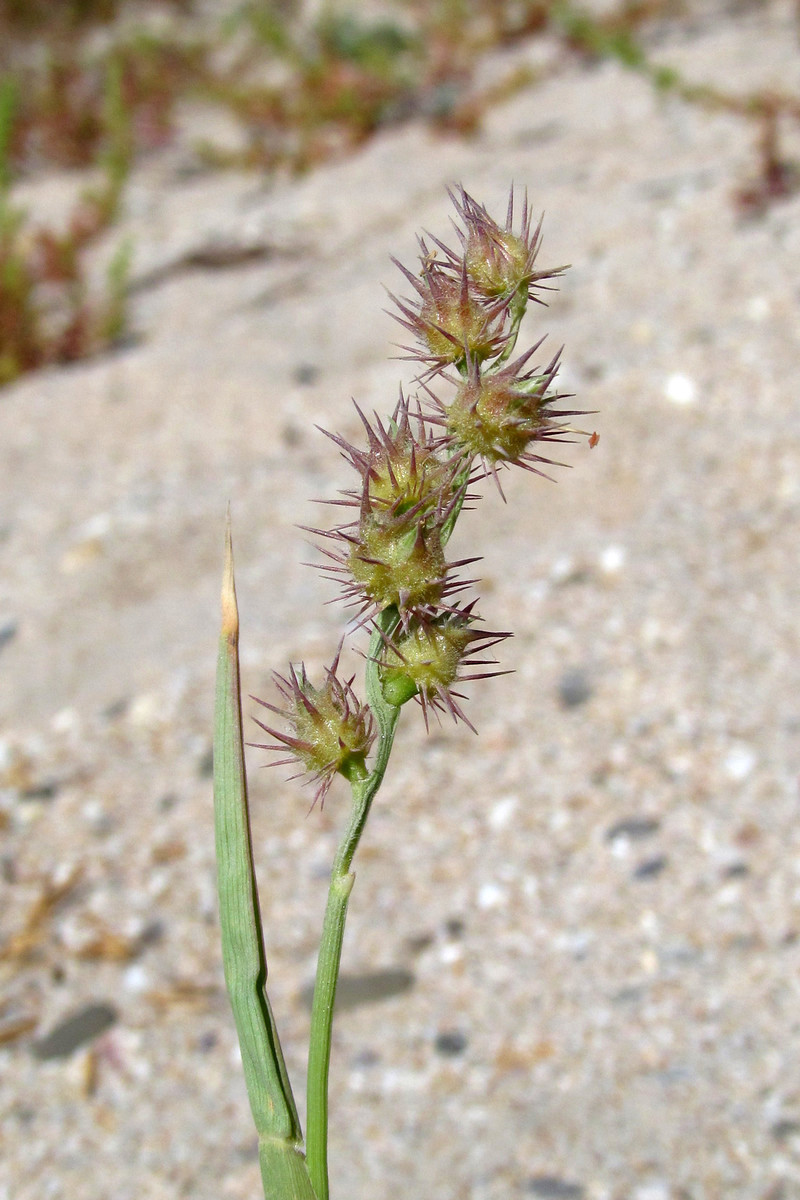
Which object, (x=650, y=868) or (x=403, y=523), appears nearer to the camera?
(x=403, y=523)

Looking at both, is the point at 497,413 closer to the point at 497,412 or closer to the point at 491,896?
the point at 497,412

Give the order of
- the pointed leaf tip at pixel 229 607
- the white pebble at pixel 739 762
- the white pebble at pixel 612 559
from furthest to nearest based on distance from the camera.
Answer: the white pebble at pixel 612 559 < the white pebble at pixel 739 762 < the pointed leaf tip at pixel 229 607

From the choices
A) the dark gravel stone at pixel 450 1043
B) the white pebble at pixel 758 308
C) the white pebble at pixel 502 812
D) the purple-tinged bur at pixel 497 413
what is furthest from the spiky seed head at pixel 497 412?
the white pebble at pixel 758 308

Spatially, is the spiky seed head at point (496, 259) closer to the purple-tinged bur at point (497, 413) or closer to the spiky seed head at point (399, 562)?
the purple-tinged bur at point (497, 413)

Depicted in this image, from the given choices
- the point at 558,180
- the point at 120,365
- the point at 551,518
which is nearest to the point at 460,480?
the point at 551,518

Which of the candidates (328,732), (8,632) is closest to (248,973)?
(328,732)

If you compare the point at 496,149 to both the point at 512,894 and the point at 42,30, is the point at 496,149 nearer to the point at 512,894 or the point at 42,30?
→ the point at 42,30

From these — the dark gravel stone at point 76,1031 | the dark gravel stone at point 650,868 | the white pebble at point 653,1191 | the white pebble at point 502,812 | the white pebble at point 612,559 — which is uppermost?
the white pebble at point 612,559
